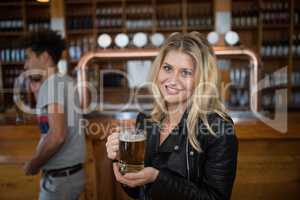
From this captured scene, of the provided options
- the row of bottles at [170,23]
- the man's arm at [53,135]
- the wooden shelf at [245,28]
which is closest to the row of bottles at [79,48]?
the row of bottles at [170,23]

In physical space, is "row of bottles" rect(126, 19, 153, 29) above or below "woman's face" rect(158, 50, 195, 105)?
above

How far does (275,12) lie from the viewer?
4570mm

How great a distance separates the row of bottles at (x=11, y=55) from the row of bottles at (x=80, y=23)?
949 mm

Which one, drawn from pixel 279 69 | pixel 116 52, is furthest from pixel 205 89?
pixel 279 69

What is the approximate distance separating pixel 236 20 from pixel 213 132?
4000 millimetres

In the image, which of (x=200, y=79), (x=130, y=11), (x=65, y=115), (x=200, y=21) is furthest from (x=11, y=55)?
(x=200, y=79)

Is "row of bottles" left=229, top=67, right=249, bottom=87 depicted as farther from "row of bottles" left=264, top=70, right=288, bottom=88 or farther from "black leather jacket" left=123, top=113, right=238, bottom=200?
"black leather jacket" left=123, top=113, right=238, bottom=200

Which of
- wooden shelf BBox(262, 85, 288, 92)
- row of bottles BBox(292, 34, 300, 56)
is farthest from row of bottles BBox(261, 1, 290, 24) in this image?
wooden shelf BBox(262, 85, 288, 92)

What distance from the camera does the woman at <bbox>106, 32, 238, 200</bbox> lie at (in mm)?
985

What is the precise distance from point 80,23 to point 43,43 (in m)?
3.13

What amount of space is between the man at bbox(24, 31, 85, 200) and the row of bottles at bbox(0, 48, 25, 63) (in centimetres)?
339

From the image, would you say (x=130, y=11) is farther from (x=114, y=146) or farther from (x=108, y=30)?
(x=114, y=146)

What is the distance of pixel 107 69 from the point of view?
4926 mm

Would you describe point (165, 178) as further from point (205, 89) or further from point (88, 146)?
point (88, 146)
